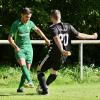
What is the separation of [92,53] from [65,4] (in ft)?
6.68

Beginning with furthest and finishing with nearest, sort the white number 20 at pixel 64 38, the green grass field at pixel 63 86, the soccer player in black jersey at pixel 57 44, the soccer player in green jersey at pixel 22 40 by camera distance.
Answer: the soccer player in green jersey at pixel 22 40 < the white number 20 at pixel 64 38 < the soccer player in black jersey at pixel 57 44 < the green grass field at pixel 63 86

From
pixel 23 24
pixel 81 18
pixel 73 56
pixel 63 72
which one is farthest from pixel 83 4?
pixel 23 24

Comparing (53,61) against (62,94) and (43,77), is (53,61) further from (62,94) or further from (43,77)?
(62,94)

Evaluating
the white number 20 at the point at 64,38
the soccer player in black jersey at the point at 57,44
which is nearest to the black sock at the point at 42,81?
the soccer player in black jersey at the point at 57,44

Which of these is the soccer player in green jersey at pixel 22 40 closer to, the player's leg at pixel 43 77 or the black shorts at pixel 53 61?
the player's leg at pixel 43 77

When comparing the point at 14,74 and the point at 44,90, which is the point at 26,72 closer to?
the point at 44,90

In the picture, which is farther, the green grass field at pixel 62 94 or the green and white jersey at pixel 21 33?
the green and white jersey at pixel 21 33

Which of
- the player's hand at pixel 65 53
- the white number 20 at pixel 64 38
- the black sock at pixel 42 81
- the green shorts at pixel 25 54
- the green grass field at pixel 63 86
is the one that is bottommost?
the green grass field at pixel 63 86

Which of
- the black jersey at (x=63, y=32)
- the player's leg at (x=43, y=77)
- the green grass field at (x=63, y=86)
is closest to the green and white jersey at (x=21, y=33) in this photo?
the player's leg at (x=43, y=77)

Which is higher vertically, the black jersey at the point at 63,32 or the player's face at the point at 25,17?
the player's face at the point at 25,17

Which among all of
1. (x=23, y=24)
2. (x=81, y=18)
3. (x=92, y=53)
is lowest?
(x=92, y=53)

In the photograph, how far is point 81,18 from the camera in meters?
18.7

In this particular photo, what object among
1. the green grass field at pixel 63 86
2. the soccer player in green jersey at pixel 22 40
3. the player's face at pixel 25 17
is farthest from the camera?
the soccer player in green jersey at pixel 22 40

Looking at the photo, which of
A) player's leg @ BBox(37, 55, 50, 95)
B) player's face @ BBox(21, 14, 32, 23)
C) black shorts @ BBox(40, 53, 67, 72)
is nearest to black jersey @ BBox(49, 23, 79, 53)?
black shorts @ BBox(40, 53, 67, 72)
